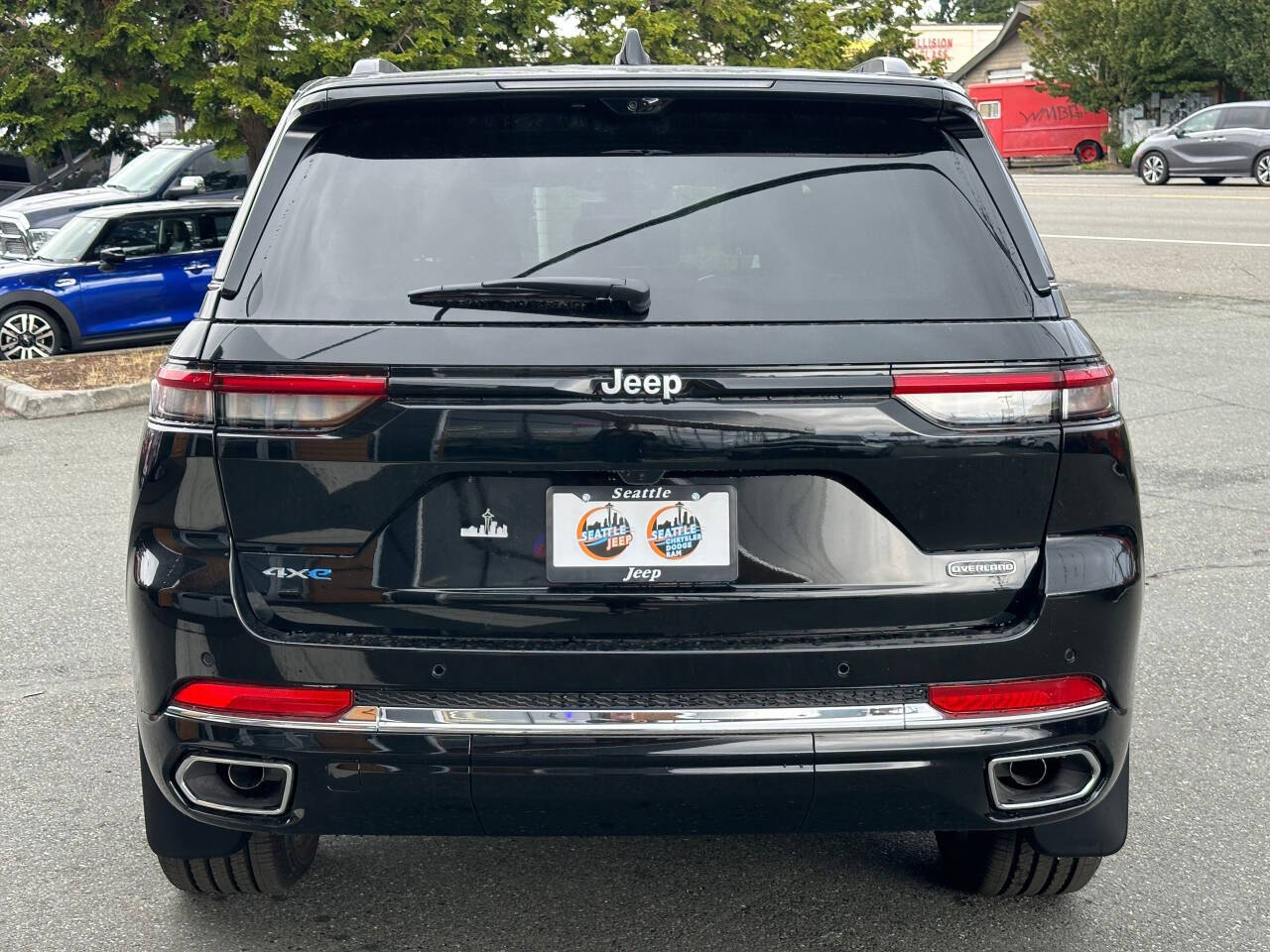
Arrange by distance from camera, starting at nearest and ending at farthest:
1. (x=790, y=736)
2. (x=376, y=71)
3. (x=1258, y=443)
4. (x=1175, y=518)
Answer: (x=790, y=736) → (x=376, y=71) → (x=1175, y=518) → (x=1258, y=443)

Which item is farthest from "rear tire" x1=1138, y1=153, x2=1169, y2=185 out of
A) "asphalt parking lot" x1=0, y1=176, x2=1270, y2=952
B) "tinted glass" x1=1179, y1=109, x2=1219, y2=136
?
"asphalt parking lot" x1=0, y1=176, x2=1270, y2=952

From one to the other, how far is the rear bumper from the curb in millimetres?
8803

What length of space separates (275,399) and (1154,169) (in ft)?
114

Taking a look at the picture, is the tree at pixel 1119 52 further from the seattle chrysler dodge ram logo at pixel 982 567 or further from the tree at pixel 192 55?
the seattle chrysler dodge ram logo at pixel 982 567

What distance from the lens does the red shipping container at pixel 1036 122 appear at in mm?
55219

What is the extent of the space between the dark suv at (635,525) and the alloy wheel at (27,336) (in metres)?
11.2

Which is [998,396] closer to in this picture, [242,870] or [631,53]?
[631,53]

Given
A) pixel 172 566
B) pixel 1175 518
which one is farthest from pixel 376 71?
pixel 1175 518

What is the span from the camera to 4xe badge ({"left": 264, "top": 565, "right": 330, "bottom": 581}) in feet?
9.21

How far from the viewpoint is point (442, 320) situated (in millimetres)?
2795

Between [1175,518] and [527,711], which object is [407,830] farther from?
[1175,518]

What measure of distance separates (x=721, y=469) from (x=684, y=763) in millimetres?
538

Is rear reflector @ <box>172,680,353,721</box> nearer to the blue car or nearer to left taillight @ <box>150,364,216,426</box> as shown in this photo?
left taillight @ <box>150,364,216,426</box>

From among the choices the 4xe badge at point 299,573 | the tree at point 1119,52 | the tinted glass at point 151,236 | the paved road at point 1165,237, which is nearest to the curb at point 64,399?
the tinted glass at point 151,236
